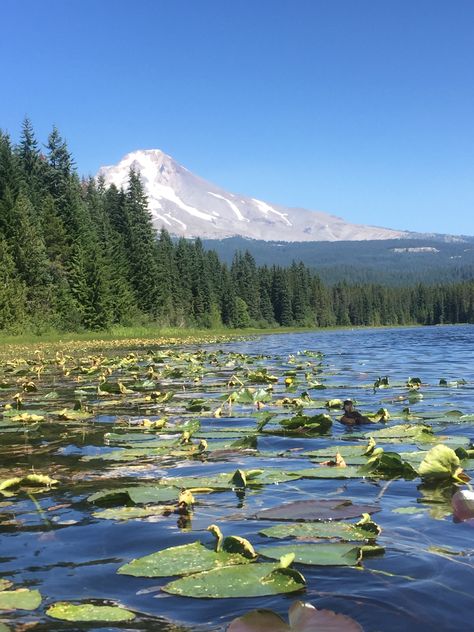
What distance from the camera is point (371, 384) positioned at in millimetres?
13773

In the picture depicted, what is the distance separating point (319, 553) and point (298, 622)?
3.21 ft

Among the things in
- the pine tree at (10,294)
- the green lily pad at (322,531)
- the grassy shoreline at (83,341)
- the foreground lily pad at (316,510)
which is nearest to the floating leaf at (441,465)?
the foreground lily pad at (316,510)

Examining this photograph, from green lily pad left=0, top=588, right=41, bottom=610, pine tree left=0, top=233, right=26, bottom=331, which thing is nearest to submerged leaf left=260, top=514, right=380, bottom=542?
green lily pad left=0, top=588, right=41, bottom=610

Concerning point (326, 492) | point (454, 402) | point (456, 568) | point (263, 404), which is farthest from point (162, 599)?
point (454, 402)

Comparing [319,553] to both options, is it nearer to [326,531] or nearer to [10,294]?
[326,531]

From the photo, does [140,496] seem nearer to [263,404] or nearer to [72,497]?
[72,497]

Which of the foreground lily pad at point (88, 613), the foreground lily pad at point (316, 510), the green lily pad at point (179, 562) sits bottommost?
the foreground lily pad at point (316, 510)

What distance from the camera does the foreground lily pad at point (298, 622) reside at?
2.19 metres

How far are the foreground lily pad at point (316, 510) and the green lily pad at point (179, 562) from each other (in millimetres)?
859

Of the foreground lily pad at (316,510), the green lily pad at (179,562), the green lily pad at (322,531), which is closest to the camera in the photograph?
the green lily pad at (179,562)

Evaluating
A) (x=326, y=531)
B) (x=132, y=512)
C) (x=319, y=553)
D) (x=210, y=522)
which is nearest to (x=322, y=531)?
(x=326, y=531)

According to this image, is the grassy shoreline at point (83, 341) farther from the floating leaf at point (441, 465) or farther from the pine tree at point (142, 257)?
the floating leaf at point (441, 465)

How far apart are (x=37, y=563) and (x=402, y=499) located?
2.51 m

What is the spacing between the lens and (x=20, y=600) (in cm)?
260
